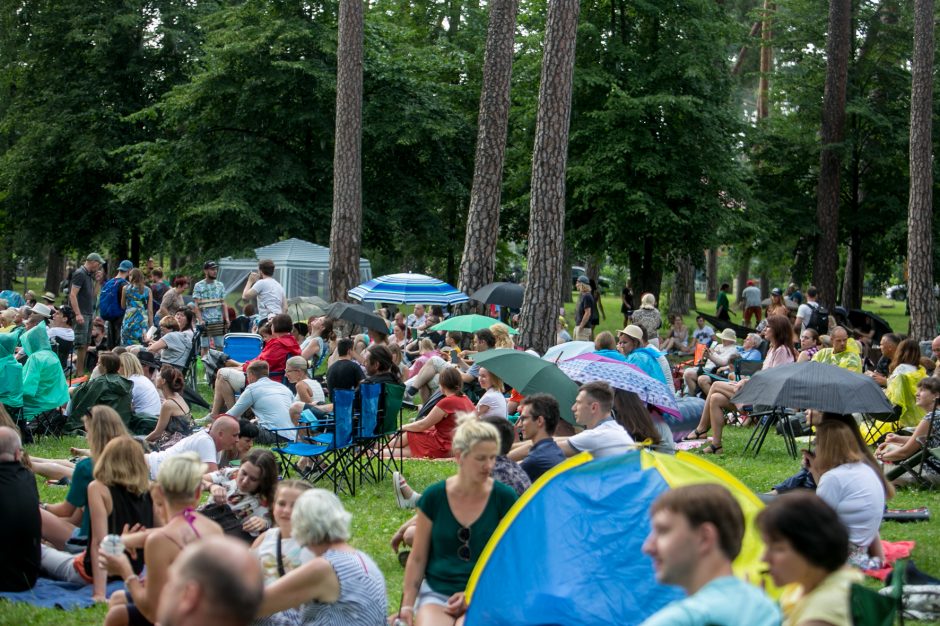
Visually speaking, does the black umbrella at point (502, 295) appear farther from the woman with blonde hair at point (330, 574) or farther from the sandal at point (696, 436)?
the woman with blonde hair at point (330, 574)

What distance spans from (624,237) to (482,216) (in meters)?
7.60

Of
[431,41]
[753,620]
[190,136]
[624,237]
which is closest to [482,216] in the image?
[624,237]

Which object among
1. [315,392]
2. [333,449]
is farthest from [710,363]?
[333,449]

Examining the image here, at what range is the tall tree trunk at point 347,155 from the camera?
19.1 meters

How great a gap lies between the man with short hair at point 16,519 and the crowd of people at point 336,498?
1 centimetres

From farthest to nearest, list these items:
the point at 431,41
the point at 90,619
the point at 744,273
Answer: the point at 744,273, the point at 431,41, the point at 90,619

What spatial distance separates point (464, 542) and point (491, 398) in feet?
15.5

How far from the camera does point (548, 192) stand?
49.1 feet

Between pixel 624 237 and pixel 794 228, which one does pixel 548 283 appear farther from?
pixel 794 228

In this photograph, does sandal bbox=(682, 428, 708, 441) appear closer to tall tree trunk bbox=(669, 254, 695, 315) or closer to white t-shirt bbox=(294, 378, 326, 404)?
white t-shirt bbox=(294, 378, 326, 404)

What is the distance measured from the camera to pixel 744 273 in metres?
38.7

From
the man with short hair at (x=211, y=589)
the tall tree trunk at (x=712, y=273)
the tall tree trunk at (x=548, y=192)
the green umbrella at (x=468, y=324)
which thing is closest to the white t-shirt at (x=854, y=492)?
the man with short hair at (x=211, y=589)

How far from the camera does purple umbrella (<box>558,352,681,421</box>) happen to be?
28.1 feet

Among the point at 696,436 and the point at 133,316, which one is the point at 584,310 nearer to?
the point at 696,436
